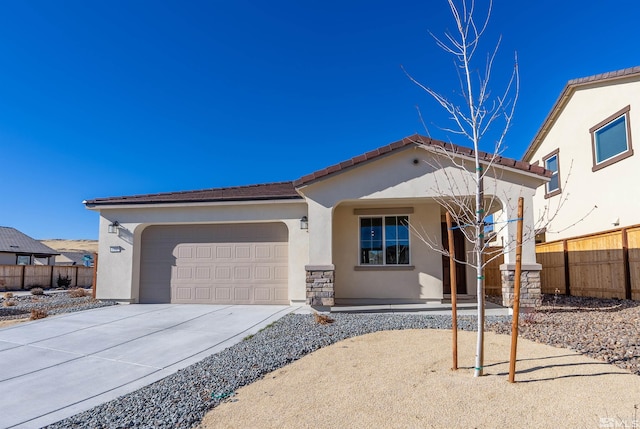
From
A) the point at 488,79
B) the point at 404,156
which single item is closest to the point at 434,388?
the point at 488,79

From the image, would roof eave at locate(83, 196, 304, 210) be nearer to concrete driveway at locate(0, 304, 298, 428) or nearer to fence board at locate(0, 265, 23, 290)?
concrete driveway at locate(0, 304, 298, 428)

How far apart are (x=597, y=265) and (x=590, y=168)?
4214 mm

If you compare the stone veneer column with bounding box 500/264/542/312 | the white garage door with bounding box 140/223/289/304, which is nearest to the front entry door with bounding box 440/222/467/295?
the stone veneer column with bounding box 500/264/542/312

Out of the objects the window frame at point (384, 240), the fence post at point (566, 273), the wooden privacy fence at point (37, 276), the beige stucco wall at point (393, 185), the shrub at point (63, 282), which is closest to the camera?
the beige stucco wall at point (393, 185)

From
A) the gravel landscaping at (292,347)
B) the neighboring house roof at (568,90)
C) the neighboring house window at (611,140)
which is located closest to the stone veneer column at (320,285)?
the gravel landscaping at (292,347)

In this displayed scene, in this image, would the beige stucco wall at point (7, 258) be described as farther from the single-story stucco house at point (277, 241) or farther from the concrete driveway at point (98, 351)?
the concrete driveway at point (98, 351)

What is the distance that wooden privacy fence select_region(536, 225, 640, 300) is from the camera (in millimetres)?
10133

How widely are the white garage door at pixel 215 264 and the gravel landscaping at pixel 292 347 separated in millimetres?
2797

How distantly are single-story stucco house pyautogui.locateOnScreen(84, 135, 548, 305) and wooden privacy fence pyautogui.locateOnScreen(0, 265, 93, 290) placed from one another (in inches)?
621

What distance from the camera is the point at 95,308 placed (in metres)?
11.1

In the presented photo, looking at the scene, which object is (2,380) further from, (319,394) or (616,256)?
(616,256)

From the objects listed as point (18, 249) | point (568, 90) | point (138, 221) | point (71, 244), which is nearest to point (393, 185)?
point (138, 221)

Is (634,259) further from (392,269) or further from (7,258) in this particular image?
(7,258)

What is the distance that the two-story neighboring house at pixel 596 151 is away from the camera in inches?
466
